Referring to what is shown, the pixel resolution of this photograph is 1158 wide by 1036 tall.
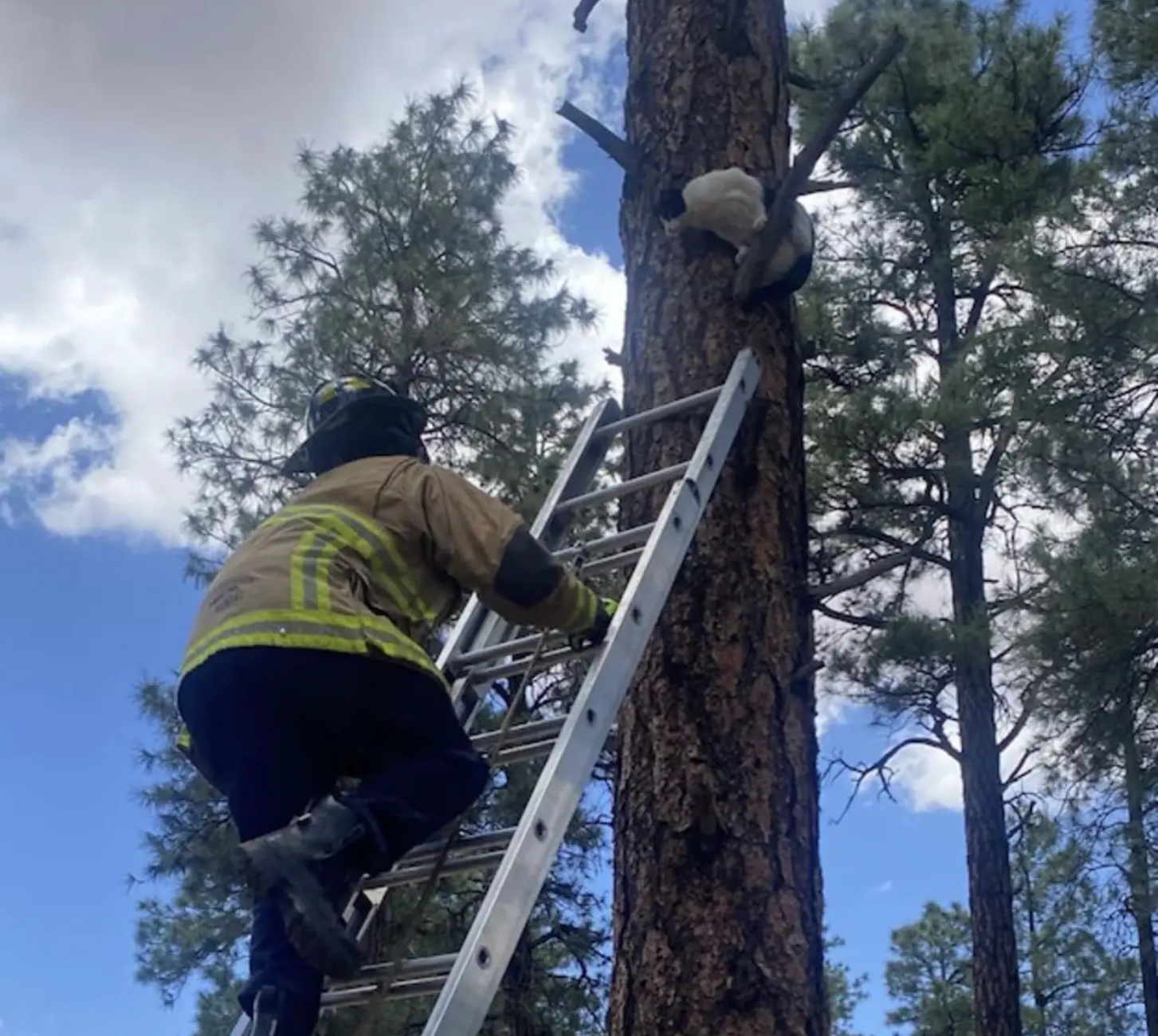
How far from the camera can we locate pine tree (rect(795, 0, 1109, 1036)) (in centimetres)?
776

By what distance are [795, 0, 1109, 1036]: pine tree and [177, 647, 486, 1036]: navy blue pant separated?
5647 millimetres

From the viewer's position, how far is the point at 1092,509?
7.06 m

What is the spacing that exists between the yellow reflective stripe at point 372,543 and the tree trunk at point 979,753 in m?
6.17

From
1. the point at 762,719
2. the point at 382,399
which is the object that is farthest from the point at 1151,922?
the point at 382,399

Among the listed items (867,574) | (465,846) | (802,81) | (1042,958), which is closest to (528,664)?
(465,846)

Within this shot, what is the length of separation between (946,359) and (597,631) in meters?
7.27

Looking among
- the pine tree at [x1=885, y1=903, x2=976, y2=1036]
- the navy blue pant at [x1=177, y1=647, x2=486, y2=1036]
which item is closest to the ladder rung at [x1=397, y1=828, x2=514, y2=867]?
the navy blue pant at [x1=177, y1=647, x2=486, y2=1036]

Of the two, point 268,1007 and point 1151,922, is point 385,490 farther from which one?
point 1151,922

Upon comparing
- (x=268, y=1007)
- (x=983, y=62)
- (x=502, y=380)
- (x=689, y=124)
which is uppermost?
(x=983, y=62)

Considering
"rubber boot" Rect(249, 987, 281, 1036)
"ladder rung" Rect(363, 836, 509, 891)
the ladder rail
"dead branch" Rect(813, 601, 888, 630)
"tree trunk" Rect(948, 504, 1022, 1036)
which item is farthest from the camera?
"dead branch" Rect(813, 601, 888, 630)

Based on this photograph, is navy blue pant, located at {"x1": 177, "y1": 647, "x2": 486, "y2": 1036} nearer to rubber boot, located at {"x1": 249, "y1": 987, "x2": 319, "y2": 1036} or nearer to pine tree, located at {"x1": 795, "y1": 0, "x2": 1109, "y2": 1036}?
rubber boot, located at {"x1": 249, "y1": 987, "x2": 319, "y2": 1036}

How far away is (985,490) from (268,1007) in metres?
7.33

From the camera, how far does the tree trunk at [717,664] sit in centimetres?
252

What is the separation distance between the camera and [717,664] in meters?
2.72
